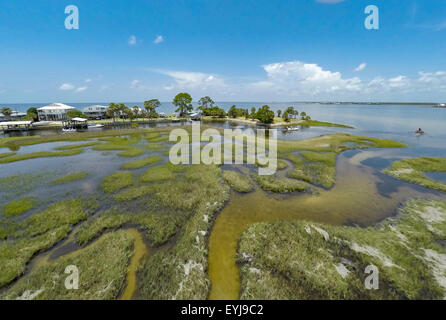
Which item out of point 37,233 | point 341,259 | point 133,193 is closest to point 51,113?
point 133,193

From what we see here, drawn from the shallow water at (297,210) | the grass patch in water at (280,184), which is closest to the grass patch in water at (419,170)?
the shallow water at (297,210)

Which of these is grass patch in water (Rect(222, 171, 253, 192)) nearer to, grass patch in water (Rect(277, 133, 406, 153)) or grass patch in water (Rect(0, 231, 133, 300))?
grass patch in water (Rect(0, 231, 133, 300))

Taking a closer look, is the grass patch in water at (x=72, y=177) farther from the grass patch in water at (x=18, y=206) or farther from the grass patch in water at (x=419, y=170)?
the grass patch in water at (x=419, y=170)

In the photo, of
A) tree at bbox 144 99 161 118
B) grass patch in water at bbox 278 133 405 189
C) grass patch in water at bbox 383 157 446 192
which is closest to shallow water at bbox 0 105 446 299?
grass patch in water at bbox 383 157 446 192

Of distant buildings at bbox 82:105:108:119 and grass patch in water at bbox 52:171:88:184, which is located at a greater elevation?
distant buildings at bbox 82:105:108:119

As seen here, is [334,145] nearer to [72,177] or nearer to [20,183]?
[72,177]
